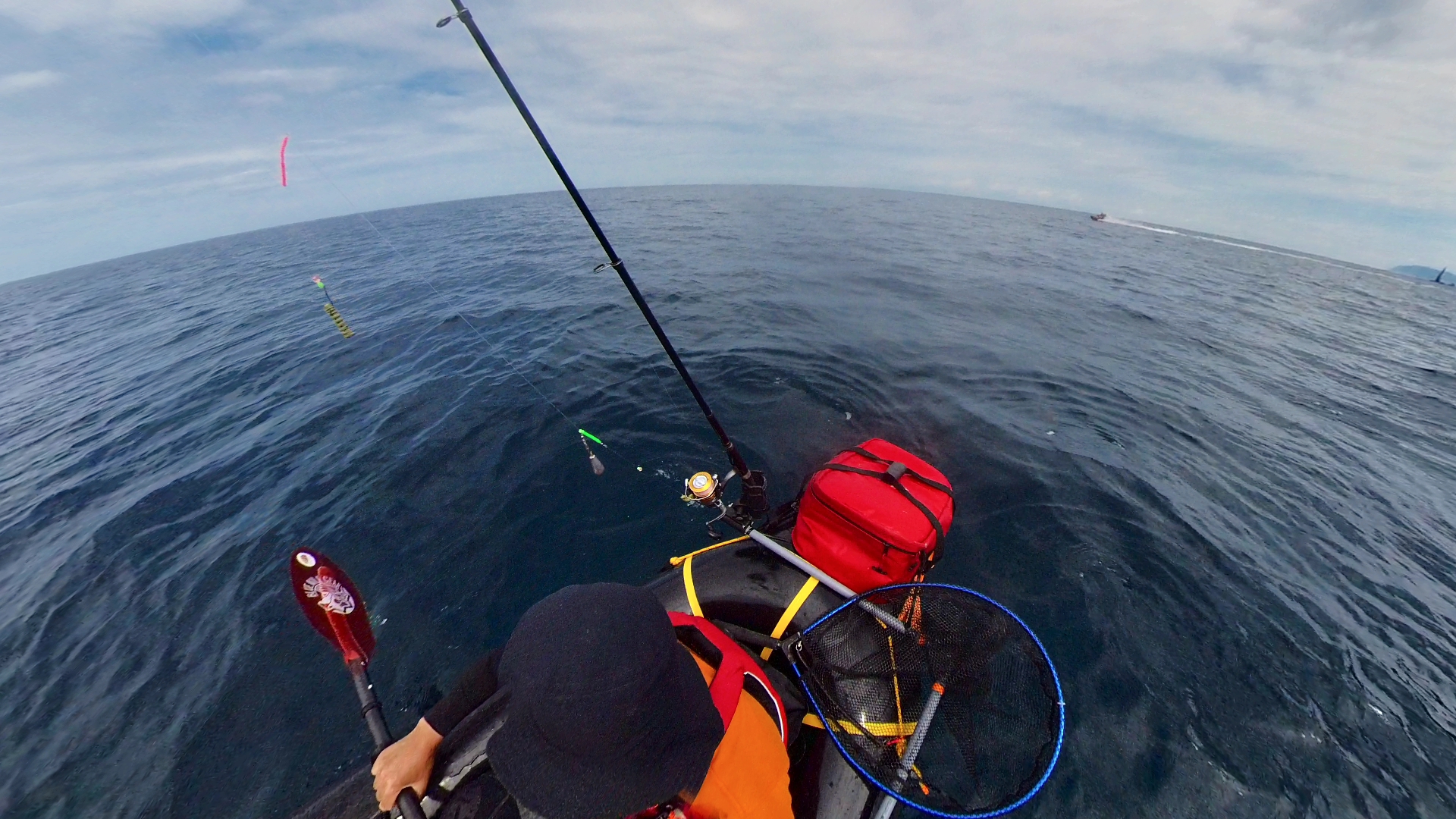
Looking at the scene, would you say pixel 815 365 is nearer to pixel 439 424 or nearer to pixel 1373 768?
pixel 439 424

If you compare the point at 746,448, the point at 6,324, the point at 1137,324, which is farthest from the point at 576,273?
the point at 6,324

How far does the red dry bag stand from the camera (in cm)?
358

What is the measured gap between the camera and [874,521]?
3.63m

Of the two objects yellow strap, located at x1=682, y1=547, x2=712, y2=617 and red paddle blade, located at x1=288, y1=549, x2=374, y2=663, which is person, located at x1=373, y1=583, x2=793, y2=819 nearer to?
yellow strap, located at x1=682, y1=547, x2=712, y2=617

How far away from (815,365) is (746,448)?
3.47 metres

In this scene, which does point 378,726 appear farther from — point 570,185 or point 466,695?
point 570,185

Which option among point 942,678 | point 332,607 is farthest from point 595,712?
point 332,607

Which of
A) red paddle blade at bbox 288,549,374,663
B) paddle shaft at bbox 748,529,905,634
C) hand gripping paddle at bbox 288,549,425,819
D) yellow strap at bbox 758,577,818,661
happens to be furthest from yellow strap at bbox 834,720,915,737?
red paddle blade at bbox 288,549,374,663

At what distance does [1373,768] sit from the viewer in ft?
12.4

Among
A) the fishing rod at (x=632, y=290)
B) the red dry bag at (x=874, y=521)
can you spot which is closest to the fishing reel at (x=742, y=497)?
the fishing rod at (x=632, y=290)

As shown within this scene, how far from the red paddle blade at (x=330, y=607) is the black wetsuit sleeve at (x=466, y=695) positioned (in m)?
1.61

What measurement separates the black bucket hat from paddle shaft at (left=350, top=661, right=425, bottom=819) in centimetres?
139

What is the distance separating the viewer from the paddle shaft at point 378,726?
232 centimetres

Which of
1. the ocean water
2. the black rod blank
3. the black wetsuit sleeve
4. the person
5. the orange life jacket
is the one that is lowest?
the ocean water
